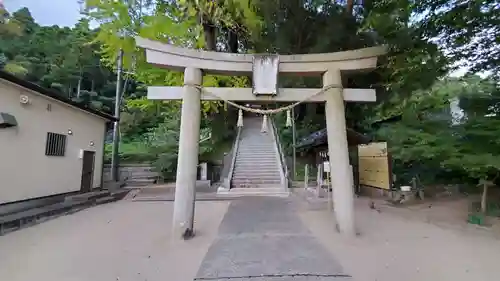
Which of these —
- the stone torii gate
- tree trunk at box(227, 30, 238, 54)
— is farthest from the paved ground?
tree trunk at box(227, 30, 238, 54)

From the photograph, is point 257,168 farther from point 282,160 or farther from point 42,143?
point 42,143

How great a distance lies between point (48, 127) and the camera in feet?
30.0

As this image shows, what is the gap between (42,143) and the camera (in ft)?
29.1

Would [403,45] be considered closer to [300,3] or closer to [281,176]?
[300,3]

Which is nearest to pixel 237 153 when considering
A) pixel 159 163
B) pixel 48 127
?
pixel 159 163

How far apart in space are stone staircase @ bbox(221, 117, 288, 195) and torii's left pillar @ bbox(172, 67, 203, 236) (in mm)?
6618

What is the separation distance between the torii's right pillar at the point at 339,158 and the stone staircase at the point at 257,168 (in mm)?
6192

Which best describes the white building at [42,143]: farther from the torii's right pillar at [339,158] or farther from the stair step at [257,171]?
the torii's right pillar at [339,158]

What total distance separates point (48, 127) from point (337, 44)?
8616 mm

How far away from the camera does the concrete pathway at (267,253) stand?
3846 mm

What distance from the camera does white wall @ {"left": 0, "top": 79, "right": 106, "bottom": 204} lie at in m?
7.50

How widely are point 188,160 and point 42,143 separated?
5665 millimetres

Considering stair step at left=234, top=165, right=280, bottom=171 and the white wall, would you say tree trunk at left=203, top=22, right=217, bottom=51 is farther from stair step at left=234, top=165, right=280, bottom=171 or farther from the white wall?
the white wall

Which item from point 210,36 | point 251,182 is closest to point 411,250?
point 251,182
